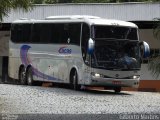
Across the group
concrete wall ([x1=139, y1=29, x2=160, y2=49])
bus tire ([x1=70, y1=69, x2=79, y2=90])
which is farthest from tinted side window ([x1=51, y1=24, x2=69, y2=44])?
concrete wall ([x1=139, y1=29, x2=160, y2=49])

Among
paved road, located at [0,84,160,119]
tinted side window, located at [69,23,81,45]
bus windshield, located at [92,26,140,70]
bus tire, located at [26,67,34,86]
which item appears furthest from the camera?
bus tire, located at [26,67,34,86]

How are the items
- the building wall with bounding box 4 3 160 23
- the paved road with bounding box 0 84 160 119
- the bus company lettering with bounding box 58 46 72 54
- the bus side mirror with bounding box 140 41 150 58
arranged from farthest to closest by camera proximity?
the building wall with bounding box 4 3 160 23 → the bus company lettering with bounding box 58 46 72 54 → the bus side mirror with bounding box 140 41 150 58 → the paved road with bounding box 0 84 160 119

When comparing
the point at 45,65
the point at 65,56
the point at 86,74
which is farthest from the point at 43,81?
the point at 86,74

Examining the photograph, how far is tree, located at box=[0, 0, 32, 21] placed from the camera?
16312mm

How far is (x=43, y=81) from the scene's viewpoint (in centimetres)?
2941

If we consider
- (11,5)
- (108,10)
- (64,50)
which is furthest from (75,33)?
(108,10)

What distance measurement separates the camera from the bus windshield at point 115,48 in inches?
985

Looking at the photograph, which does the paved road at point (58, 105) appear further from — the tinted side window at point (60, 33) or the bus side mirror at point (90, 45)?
the tinted side window at point (60, 33)

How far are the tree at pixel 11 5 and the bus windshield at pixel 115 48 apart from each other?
7798mm

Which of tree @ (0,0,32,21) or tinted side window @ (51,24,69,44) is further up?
tree @ (0,0,32,21)

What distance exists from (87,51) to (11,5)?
343 inches

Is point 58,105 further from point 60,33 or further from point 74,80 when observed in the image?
point 60,33

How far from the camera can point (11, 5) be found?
16.7 metres

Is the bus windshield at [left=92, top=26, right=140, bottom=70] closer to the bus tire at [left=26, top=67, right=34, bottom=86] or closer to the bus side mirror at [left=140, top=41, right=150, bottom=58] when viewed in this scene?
the bus side mirror at [left=140, top=41, right=150, bottom=58]
